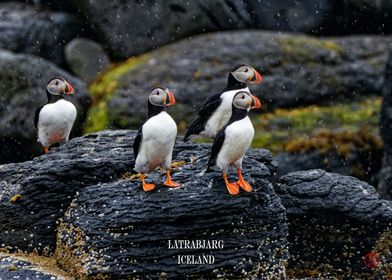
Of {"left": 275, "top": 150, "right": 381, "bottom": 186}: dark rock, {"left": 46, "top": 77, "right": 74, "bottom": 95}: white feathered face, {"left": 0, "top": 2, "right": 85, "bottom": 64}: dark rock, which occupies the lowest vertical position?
{"left": 46, "top": 77, "right": 74, "bottom": 95}: white feathered face

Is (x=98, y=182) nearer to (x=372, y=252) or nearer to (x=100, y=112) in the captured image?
(x=372, y=252)

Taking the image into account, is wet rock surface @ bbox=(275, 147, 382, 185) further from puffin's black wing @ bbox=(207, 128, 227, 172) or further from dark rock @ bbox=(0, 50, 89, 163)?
puffin's black wing @ bbox=(207, 128, 227, 172)

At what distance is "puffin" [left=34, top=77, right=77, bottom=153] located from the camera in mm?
8898

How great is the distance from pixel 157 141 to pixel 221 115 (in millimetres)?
1100

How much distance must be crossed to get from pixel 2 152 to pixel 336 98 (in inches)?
246

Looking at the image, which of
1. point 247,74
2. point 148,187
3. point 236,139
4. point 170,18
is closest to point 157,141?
point 148,187

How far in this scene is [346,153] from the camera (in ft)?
42.8

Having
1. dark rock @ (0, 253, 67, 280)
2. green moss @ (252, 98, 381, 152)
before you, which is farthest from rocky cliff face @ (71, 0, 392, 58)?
dark rock @ (0, 253, 67, 280)

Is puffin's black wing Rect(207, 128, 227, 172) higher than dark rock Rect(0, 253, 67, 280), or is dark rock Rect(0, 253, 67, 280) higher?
puffin's black wing Rect(207, 128, 227, 172)

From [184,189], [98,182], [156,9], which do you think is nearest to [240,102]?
[184,189]

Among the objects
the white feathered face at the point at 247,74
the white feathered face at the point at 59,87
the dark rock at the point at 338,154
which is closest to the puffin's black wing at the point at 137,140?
the white feathered face at the point at 247,74

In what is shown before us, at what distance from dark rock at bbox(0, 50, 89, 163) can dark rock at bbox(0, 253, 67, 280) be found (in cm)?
561

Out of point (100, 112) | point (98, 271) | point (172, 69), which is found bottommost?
point (98, 271)

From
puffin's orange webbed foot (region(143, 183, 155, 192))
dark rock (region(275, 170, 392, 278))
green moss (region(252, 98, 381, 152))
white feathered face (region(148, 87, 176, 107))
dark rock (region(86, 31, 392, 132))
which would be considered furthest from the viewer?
dark rock (region(86, 31, 392, 132))
